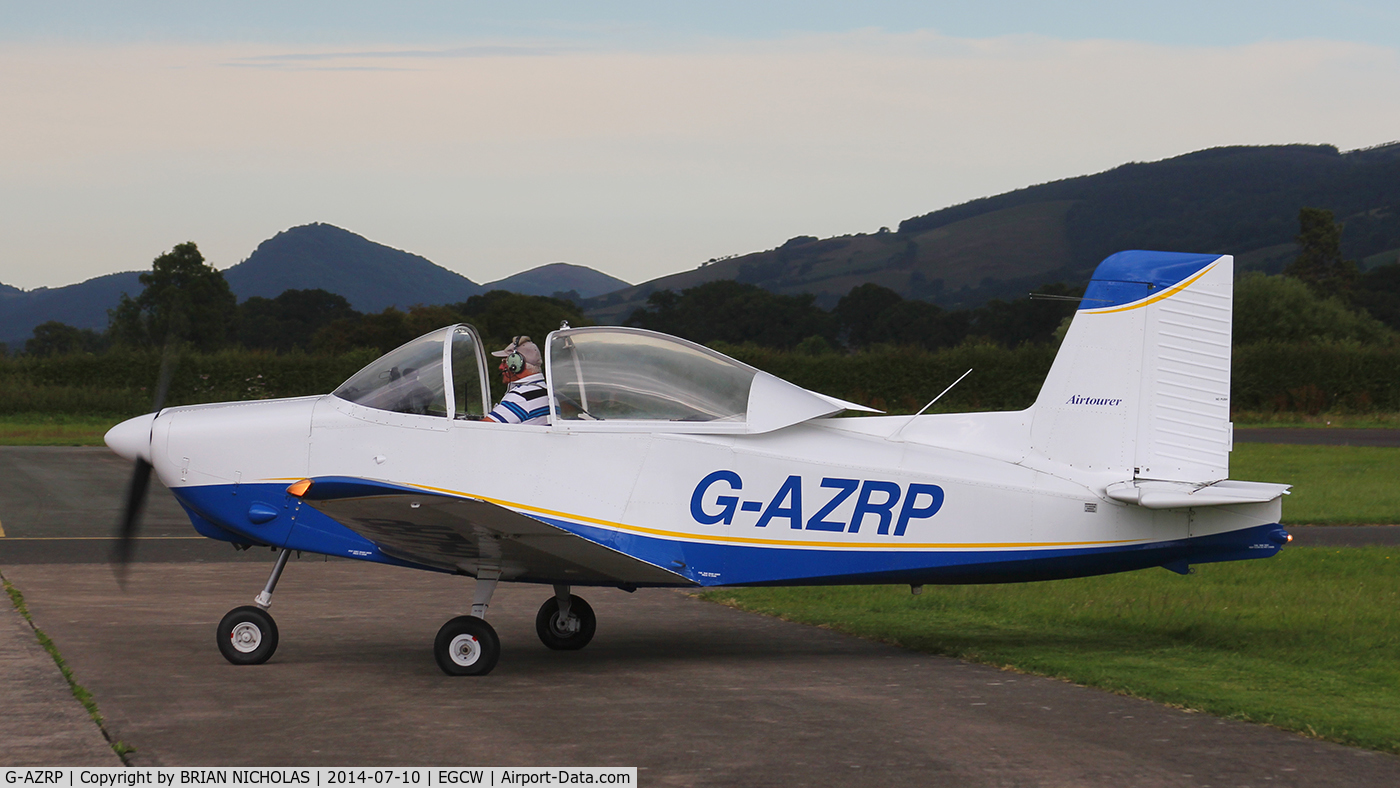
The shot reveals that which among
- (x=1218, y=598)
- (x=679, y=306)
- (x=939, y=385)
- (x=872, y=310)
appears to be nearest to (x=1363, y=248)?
(x=872, y=310)

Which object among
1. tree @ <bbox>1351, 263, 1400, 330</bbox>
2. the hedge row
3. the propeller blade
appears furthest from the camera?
tree @ <bbox>1351, 263, 1400, 330</bbox>

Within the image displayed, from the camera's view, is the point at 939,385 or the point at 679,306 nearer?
the point at 939,385

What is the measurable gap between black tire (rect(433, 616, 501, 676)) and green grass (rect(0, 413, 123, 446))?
2628 cm

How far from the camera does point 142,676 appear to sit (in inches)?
298

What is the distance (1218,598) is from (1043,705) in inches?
183

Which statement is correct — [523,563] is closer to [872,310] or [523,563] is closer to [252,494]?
[252,494]

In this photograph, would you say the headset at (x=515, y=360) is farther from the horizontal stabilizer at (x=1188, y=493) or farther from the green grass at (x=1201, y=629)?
the horizontal stabilizer at (x=1188, y=493)

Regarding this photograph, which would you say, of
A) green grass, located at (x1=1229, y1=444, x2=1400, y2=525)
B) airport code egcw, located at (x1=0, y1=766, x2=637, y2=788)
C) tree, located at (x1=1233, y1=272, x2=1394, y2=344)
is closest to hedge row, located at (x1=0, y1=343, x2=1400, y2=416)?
tree, located at (x1=1233, y1=272, x2=1394, y2=344)

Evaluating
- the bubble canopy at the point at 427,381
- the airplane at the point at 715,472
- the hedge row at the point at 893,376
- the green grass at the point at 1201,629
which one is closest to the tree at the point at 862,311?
the hedge row at the point at 893,376

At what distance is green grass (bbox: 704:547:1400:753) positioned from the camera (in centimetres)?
723

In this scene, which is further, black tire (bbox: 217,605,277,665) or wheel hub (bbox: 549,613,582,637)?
wheel hub (bbox: 549,613,582,637)

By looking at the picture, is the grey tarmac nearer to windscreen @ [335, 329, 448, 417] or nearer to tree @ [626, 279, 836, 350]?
windscreen @ [335, 329, 448, 417]

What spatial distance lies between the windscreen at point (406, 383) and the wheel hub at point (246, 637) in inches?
63.4

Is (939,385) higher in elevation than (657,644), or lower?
higher
